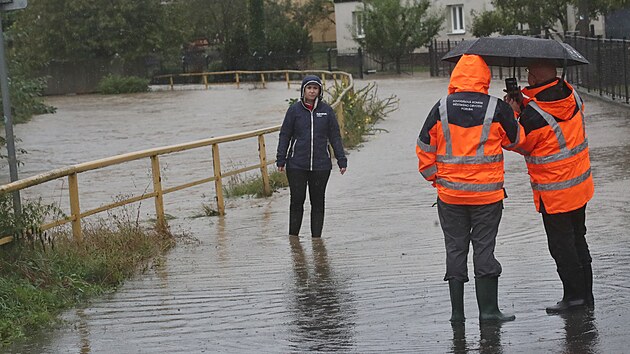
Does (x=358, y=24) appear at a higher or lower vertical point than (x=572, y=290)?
higher

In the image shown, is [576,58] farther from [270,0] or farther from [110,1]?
[270,0]

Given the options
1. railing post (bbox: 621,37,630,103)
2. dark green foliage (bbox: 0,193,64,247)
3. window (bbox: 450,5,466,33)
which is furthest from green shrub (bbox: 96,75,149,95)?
dark green foliage (bbox: 0,193,64,247)

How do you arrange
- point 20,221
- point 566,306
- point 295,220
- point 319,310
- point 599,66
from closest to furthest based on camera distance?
1. point 566,306
2. point 319,310
3. point 20,221
4. point 295,220
5. point 599,66

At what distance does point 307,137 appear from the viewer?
1112cm

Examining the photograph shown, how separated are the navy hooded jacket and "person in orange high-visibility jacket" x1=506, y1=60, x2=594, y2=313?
407 centimetres

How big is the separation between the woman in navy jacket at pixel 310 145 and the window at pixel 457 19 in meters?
49.3

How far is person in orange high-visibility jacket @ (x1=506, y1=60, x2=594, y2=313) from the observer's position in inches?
277

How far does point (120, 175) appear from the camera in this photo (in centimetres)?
2238

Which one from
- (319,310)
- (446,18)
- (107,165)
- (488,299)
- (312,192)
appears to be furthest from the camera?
(446,18)

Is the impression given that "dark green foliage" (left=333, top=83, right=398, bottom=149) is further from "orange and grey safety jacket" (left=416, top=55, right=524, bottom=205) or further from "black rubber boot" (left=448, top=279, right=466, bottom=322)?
"orange and grey safety jacket" (left=416, top=55, right=524, bottom=205)

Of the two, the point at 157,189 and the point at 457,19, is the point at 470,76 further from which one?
the point at 457,19

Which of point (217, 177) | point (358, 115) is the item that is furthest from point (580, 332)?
point (358, 115)

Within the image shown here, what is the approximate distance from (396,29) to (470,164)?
46.9 m

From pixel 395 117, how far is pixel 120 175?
811 cm
